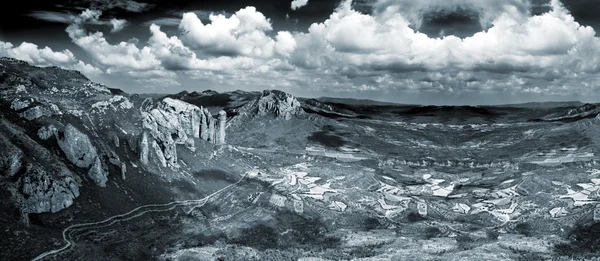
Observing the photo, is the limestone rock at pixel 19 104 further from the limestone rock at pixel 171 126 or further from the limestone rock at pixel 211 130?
the limestone rock at pixel 211 130

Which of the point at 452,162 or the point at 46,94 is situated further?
the point at 452,162

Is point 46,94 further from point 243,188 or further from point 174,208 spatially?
point 243,188

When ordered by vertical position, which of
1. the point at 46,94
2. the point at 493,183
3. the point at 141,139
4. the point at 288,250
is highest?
the point at 46,94

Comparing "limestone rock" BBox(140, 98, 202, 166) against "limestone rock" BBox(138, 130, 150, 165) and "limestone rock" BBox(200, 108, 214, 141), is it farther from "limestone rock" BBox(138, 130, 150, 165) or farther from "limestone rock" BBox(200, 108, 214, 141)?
"limestone rock" BBox(138, 130, 150, 165)

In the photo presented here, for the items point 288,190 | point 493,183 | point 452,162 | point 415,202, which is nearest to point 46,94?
point 288,190

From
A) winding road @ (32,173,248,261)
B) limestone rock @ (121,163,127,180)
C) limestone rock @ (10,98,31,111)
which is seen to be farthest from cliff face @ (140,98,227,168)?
limestone rock @ (10,98,31,111)

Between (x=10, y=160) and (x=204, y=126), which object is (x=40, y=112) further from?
(x=204, y=126)
